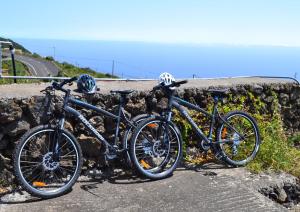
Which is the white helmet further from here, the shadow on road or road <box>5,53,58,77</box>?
road <box>5,53,58,77</box>

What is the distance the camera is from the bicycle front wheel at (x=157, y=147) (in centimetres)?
527

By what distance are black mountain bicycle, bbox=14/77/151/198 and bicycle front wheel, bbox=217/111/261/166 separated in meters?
1.35

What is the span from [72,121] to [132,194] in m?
1.11

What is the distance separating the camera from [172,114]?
5801mm

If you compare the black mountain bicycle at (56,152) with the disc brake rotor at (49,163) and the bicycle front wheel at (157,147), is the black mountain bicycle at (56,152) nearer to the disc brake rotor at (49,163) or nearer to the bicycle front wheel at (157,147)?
the disc brake rotor at (49,163)

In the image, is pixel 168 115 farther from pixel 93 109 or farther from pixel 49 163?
pixel 49 163

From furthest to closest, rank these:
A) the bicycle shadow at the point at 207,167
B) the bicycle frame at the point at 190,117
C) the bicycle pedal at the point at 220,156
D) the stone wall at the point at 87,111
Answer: the bicycle pedal at the point at 220,156 < the bicycle shadow at the point at 207,167 < the bicycle frame at the point at 190,117 < the stone wall at the point at 87,111

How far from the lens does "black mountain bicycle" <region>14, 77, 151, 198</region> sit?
14.5 feet

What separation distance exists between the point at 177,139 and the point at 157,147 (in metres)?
0.26

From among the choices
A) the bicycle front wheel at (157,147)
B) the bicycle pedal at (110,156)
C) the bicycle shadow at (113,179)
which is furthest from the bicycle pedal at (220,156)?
the bicycle pedal at (110,156)

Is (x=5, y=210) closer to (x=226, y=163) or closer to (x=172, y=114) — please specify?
(x=172, y=114)

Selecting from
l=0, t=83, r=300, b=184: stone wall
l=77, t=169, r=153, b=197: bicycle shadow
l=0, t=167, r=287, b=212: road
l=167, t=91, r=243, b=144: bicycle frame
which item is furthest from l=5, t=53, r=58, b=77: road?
l=0, t=167, r=287, b=212: road

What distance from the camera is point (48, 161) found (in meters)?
4.62

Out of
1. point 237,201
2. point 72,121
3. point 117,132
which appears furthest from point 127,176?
point 237,201
